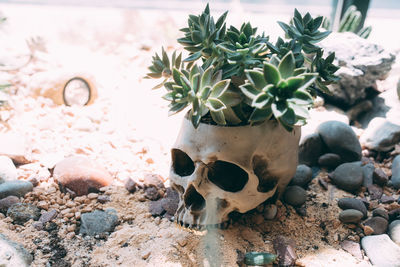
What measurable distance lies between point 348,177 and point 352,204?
25cm

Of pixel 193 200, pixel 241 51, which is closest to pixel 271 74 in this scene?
pixel 241 51

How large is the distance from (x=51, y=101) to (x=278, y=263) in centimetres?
249

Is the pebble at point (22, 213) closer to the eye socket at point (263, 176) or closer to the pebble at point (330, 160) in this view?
the eye socket at point (263, 176)

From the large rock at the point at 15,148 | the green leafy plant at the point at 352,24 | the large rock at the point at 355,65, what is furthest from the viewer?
the green leafy plant at the point at 352,24

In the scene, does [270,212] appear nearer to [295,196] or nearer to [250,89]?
[295,196]

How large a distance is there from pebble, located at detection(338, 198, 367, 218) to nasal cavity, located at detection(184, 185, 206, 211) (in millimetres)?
835

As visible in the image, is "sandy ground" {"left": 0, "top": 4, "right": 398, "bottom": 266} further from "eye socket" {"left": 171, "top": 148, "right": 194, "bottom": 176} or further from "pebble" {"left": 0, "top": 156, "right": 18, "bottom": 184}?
"eye socket" {"left": 171, "top": 148, "right": 194, "bottom": 176}

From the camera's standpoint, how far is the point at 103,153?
2.54 meters

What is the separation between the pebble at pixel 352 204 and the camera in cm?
193

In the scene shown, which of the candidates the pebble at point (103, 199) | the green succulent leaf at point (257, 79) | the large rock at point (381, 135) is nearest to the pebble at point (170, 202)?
the pebble at point (103, 199)

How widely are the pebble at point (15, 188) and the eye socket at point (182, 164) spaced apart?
37.0 inches

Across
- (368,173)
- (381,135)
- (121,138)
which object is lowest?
(121,138)

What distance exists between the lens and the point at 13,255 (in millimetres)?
1530

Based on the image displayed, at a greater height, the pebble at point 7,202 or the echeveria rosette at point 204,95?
the echeveria rosette at point 204,95
